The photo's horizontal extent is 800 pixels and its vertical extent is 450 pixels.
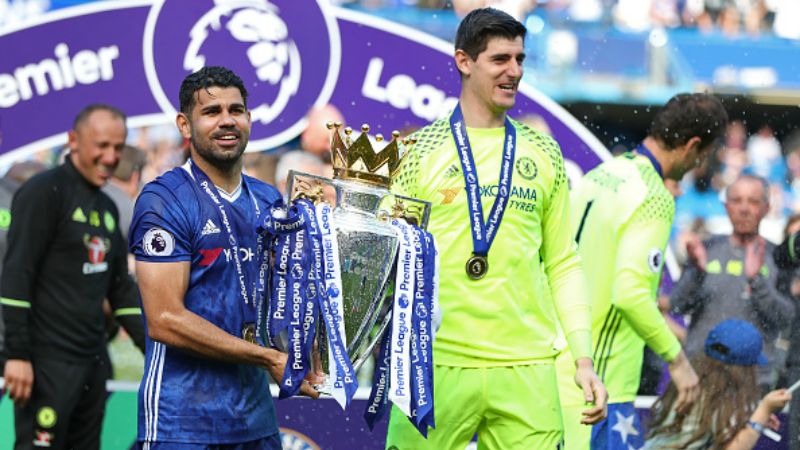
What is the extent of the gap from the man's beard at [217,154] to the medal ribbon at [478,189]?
31.3 inches

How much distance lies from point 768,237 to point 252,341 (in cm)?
389

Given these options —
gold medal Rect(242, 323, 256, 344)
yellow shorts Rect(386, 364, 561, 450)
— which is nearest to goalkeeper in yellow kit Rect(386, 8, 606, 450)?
yellow shorts Rect(386, 364, 561, 450)

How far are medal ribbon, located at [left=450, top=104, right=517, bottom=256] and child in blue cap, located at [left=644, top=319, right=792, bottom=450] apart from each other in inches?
115

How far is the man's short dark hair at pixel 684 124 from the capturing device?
20.4ft

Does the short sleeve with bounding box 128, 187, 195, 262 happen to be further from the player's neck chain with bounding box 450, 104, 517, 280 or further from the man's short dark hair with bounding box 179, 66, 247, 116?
the player's neck chain with bounding box 450, 104, 517, 280

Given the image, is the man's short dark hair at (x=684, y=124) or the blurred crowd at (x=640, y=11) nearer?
the man's short dark hair at (x=684, y=124)

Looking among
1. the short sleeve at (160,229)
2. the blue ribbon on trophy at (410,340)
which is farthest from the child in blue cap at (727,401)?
the short sleeve at (160,229)

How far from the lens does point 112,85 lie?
6.92 m

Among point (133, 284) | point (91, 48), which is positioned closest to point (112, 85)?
point (91, 48)

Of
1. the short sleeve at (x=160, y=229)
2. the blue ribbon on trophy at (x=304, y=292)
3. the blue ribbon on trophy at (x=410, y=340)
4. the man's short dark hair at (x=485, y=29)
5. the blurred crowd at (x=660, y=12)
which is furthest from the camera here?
the blurred crowd at (x=660, y=12)

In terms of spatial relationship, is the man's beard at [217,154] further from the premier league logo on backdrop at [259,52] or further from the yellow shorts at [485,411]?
the premier league logo on backdrop at [259,52]

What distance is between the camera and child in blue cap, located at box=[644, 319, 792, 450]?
7.19 meters

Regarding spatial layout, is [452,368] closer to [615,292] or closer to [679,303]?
[615,292]

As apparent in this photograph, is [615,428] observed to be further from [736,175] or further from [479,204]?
[736,175]
